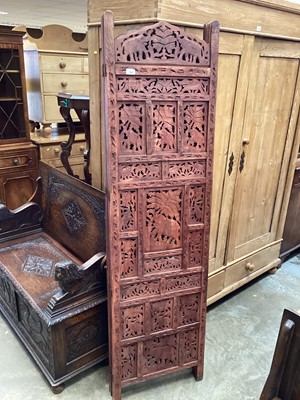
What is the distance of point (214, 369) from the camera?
178 cm

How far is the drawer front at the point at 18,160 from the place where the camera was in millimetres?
2932

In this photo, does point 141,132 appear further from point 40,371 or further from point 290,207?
point 290,207

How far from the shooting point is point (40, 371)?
1740mm

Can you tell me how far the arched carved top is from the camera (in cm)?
119

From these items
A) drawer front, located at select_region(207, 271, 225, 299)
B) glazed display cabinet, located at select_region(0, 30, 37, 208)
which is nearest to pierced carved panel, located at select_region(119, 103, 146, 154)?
drawer front, located at select_region(207, 271, 225, 299)

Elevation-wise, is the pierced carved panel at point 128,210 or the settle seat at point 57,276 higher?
the pierced carved panel at point 128,210

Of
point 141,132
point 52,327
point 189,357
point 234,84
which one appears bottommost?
point 189,357

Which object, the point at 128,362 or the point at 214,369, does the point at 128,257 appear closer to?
the point at 128,362

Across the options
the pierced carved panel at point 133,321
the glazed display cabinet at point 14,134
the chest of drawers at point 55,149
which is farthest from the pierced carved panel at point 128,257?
the glazed display cabinet at point 14,134

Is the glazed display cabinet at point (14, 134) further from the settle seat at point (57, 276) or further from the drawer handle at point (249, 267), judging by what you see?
the drawer handle at point (249, 267)

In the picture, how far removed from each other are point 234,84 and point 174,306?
1149 mm

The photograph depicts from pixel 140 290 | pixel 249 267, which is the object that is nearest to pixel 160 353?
pixel 140 290

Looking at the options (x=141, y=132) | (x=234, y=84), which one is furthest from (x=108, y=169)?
(x=234, y=84)

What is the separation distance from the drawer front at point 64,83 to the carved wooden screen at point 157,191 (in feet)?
7.08
